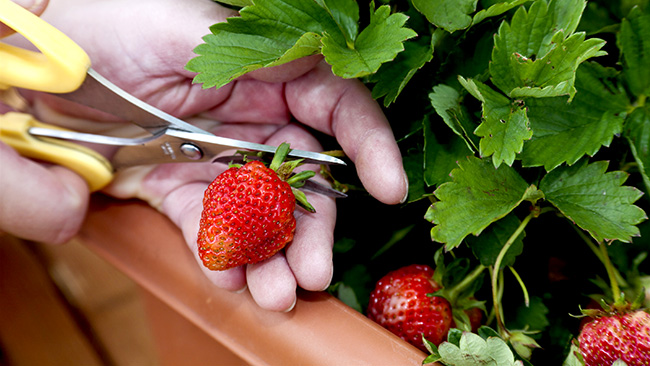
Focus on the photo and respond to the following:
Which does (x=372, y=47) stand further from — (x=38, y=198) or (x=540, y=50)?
(x=38, y=198)

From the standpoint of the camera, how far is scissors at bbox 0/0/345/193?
0.51 meters

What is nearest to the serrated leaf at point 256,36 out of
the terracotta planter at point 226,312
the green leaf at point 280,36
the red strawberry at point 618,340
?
the green leaf at point 280,36

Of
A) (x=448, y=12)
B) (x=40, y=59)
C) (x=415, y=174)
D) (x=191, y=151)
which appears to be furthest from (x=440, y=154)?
(x=40, y=59)

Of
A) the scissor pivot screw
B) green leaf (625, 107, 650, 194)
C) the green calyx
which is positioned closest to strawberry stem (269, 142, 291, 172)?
the green calyx

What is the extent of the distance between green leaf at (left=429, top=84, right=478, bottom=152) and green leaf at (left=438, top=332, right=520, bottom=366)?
16cm

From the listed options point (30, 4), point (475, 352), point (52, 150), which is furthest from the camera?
point (52, 150)

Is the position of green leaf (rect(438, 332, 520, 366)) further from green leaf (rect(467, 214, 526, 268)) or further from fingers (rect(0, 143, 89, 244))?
fingers (rect(0, 143, 89, 244))

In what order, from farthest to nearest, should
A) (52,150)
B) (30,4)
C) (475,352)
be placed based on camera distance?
(52,150) < (30,4) < (475,352)

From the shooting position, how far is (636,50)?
0.50m

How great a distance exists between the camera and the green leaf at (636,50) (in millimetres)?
492

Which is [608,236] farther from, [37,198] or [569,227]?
[37,198]

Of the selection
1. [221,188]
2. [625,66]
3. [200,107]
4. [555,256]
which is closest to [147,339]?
[200,107]

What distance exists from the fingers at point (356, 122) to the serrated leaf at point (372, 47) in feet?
0.25

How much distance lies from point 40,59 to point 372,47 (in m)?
0.35
